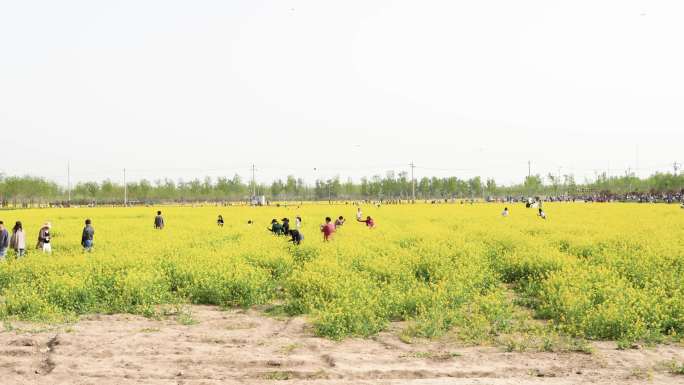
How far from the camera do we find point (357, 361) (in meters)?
8.77

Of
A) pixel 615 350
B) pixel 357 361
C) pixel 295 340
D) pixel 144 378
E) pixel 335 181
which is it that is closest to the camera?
pixel 144 378

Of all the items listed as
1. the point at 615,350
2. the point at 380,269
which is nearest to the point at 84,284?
the point at 380,269

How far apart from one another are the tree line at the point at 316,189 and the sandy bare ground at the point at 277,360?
11837 cm

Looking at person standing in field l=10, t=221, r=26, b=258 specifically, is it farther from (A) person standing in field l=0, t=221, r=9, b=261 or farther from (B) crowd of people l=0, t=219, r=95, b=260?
(A) person standing in field l=0, t=221, r=9, b=261

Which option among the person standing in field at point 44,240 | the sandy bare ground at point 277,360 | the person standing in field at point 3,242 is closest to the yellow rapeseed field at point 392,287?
the sandy bare ground at point 277,360

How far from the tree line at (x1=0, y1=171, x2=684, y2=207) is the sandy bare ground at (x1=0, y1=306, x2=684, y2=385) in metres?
118

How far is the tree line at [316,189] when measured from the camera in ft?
407

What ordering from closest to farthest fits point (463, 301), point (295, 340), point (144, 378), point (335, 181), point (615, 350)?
point (144, 378) < point (615, 350) < point (295, 340) < point (463, 301) < point (335, 181)

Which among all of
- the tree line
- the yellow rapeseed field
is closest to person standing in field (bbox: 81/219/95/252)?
the yellow rapeseed field

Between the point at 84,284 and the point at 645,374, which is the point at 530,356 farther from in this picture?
the point at 84,284

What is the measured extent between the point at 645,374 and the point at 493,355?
2033 millimetres

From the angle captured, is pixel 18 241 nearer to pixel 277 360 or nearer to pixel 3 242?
pixel 3 242

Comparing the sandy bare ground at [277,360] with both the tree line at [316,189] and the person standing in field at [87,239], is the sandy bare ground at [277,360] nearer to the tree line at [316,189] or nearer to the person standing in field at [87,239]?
the person standing in field at [87,239]

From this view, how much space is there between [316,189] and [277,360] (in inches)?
6180
